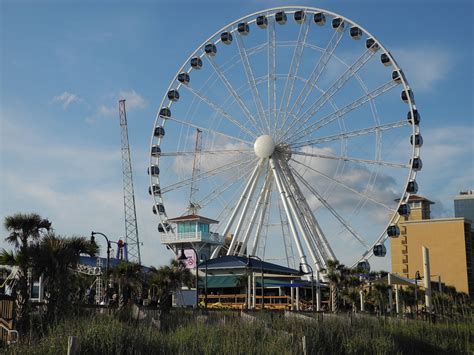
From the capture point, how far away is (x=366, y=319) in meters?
Answer: 24.6

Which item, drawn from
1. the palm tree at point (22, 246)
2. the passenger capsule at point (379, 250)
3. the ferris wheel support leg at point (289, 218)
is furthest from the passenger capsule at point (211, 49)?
the palm tree at point (22, 246)

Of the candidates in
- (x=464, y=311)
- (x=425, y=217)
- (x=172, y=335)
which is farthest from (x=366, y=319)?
(x=425, y=217)

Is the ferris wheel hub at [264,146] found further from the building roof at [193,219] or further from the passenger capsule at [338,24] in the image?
the building roof at [193,219]

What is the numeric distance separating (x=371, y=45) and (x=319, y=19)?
4920 mm

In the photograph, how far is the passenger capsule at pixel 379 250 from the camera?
157ft

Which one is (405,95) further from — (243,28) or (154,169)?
(154,169)

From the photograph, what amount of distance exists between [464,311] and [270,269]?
40.2 meters

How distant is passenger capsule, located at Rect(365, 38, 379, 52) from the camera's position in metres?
48.6

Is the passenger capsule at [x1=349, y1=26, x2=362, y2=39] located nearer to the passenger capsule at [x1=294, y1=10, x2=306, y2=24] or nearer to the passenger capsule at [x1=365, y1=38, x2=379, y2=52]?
the passenger capsule at [x1=365, y1=38, x2=379, y2=52]

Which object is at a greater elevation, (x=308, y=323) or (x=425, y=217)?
(x=425, y=217)

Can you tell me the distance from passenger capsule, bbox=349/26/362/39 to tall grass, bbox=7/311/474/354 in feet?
96.1


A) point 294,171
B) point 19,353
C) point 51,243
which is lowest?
point 19,353

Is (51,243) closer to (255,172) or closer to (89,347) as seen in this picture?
(89,347)

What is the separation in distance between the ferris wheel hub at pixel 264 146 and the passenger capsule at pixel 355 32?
401 inches
